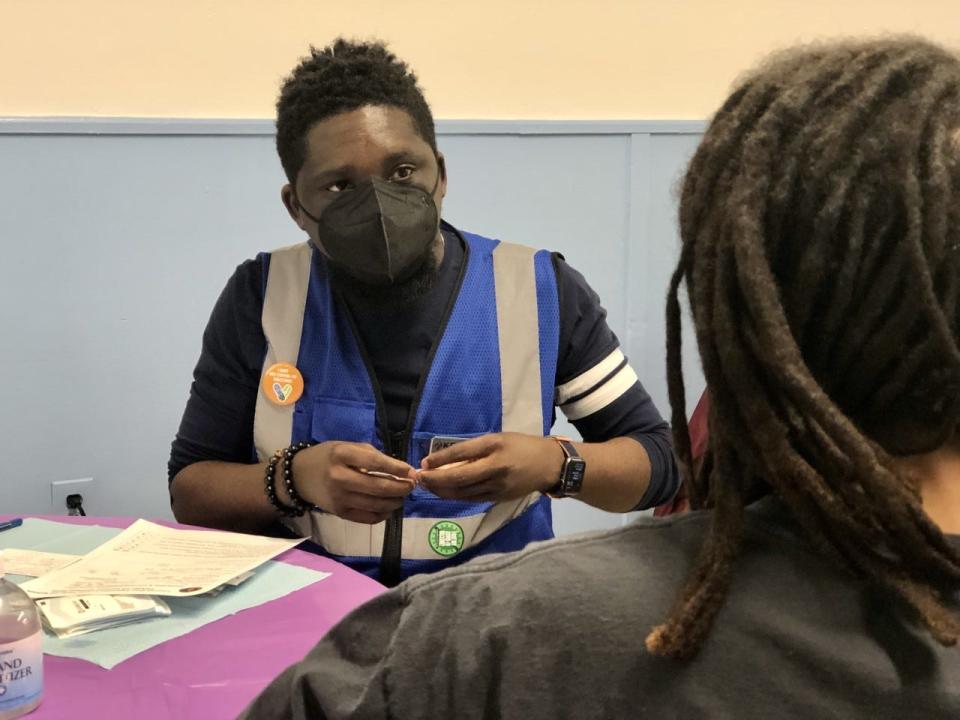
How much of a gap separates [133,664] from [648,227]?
5.60 feet

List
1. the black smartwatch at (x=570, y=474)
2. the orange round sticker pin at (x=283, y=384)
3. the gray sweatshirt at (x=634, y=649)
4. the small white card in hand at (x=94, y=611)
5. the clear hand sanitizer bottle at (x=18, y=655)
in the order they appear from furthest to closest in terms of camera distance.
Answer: the orange round sticker pin at (x=283, y=384) → the black smartwatch at (x=570, y=474) → the small white card in hand at (x=94, y=611) → the clear hand sanitizer bottle at (x=18, y=655) → the gray sweatshirt at (x=634, y=649)

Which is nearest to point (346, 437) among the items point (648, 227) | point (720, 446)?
point (720, 446)

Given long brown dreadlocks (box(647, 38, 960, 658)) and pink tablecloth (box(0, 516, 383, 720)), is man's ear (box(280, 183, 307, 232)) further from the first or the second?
long brown dreadlocks (box(647, 38, 960, 658))

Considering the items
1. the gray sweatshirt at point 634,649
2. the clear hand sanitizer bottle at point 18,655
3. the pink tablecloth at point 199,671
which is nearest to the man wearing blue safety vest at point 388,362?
the pink tablecloth at point 199,671

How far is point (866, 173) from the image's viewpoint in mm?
495

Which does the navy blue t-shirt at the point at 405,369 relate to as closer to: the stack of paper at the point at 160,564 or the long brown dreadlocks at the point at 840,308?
the stack of paper at the point at 160,564

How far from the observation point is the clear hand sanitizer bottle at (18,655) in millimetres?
743

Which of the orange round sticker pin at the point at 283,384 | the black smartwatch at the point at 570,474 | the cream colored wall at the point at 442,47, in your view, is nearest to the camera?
the black smartwatch at the point at 570,474

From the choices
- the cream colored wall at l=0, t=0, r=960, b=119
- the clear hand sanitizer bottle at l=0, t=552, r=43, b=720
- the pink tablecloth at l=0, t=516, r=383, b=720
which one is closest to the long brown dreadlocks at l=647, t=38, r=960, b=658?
the pink tablecloth at l=0, t=516, r=383, b=720

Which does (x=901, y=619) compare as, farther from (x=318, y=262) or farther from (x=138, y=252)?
(x=138, y=252)

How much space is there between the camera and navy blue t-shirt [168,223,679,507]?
4.53 feet

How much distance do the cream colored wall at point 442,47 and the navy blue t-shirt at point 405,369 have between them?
801 millimetres

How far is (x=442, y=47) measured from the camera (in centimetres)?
210

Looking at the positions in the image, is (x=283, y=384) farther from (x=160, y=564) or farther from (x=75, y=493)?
(x=75, y=493)
